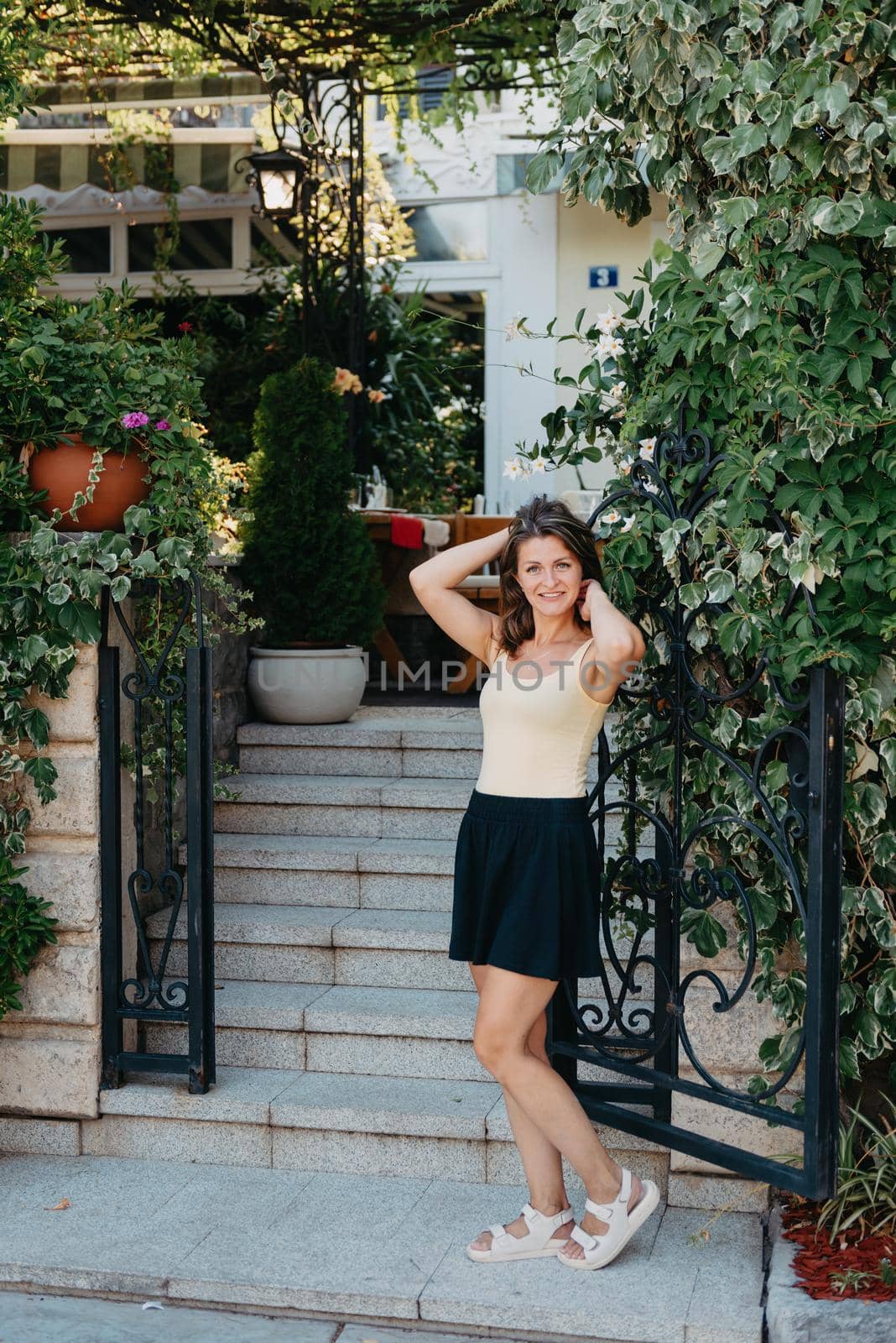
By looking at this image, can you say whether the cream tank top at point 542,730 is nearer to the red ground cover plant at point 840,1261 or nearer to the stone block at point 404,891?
the red ground cover plant at point 840,1261

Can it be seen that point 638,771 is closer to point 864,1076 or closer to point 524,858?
point 524,858

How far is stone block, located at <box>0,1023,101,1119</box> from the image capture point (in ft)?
12.7

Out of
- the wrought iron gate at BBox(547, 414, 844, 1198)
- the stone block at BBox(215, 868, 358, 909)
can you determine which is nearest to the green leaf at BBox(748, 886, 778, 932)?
the wrought iron gate at BBox(547, 414, 844, 1198)

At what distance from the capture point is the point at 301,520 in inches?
220

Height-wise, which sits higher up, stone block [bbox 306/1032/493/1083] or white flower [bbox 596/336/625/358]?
white flower [bbox 596/336/625/358]

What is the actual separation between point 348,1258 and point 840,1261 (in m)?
1.12

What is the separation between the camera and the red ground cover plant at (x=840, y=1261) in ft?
9.52

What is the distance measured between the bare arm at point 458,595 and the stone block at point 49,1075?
1644 millimetres

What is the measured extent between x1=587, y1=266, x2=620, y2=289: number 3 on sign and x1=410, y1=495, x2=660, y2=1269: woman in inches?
266

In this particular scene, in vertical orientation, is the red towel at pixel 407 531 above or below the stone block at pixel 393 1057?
above

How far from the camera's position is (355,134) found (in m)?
7.62

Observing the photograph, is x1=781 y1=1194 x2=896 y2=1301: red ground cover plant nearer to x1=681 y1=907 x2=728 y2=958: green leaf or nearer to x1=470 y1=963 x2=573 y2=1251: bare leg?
x1=470 y1=963 x2=573 y2=1251: bare leg

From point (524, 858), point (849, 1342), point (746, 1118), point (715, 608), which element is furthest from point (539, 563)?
point (849, 1342)

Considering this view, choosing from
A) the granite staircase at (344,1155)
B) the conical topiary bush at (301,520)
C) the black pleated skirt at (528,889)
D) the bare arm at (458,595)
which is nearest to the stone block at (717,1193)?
the granite staircase at (344,1155)
